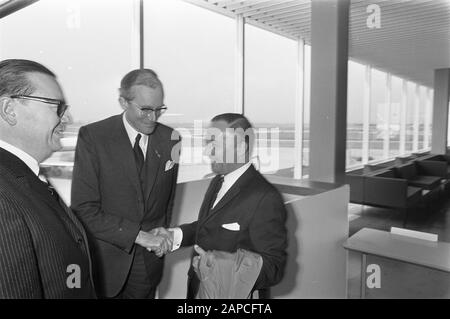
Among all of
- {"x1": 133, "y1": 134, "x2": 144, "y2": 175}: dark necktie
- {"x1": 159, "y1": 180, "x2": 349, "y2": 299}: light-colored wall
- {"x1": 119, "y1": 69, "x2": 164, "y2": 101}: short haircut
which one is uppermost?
{"x1": 119, "y1": 69, "x2": 164, "y2": 101}: short haircut

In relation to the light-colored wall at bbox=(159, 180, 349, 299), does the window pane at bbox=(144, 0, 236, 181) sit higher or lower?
higher

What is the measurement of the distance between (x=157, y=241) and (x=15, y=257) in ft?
2.81

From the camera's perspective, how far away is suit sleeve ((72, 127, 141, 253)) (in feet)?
4.86

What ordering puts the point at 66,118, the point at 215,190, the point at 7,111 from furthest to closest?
the point at 215,190
the point at 66,118
the point at 7,111

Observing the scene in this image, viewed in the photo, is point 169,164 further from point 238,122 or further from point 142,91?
point 238,122

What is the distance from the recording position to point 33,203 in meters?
0.78

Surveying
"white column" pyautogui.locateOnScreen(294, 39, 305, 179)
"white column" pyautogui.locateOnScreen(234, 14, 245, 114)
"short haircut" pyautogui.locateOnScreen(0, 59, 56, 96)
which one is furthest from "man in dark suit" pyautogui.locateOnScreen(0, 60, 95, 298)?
"white column" pyautogui.locateOnScreen(294, 39, 305, 179)

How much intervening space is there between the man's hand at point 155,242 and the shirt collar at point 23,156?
71 cm

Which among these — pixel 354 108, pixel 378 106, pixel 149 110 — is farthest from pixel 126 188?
pixel 378 106

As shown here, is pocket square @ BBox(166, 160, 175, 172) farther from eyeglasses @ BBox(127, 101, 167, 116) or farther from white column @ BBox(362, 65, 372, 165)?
white column @ BBox(362, 65, 372, 165)

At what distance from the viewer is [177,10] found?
3.97 metres

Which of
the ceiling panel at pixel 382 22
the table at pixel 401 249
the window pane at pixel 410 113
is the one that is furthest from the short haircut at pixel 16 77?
the window pane at pixel 410 113
